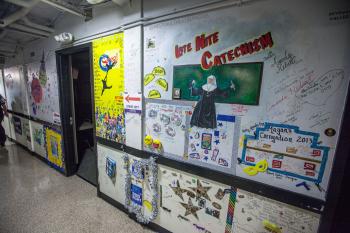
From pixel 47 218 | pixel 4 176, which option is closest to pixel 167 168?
pixel 47 218

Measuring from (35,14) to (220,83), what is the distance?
3051mm

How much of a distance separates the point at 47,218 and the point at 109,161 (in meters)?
0.95

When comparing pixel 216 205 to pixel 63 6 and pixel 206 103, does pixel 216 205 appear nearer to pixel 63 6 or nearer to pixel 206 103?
pixel 206 103

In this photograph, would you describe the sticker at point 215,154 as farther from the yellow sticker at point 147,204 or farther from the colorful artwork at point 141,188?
the yellow sticker at point 147,204

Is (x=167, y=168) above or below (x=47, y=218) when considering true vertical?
above

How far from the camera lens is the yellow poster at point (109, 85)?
1757 millimetres

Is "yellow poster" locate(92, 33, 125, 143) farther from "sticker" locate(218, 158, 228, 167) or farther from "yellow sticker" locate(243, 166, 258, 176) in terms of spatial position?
"yellow sticker" locate(243, 166, 258, 176)

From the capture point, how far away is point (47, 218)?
186 cm

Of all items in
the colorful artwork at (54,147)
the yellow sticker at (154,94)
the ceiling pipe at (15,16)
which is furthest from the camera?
the colorful artwork at (54,147)

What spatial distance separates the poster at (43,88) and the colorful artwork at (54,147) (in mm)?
232

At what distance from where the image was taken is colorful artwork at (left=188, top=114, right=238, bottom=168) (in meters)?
1.18

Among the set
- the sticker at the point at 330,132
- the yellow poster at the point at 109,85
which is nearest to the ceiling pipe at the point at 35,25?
the yellow poster at the point at 109,85

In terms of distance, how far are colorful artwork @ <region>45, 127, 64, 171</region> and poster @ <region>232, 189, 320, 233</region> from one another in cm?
299

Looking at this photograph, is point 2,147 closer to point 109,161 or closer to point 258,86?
point 109,161
